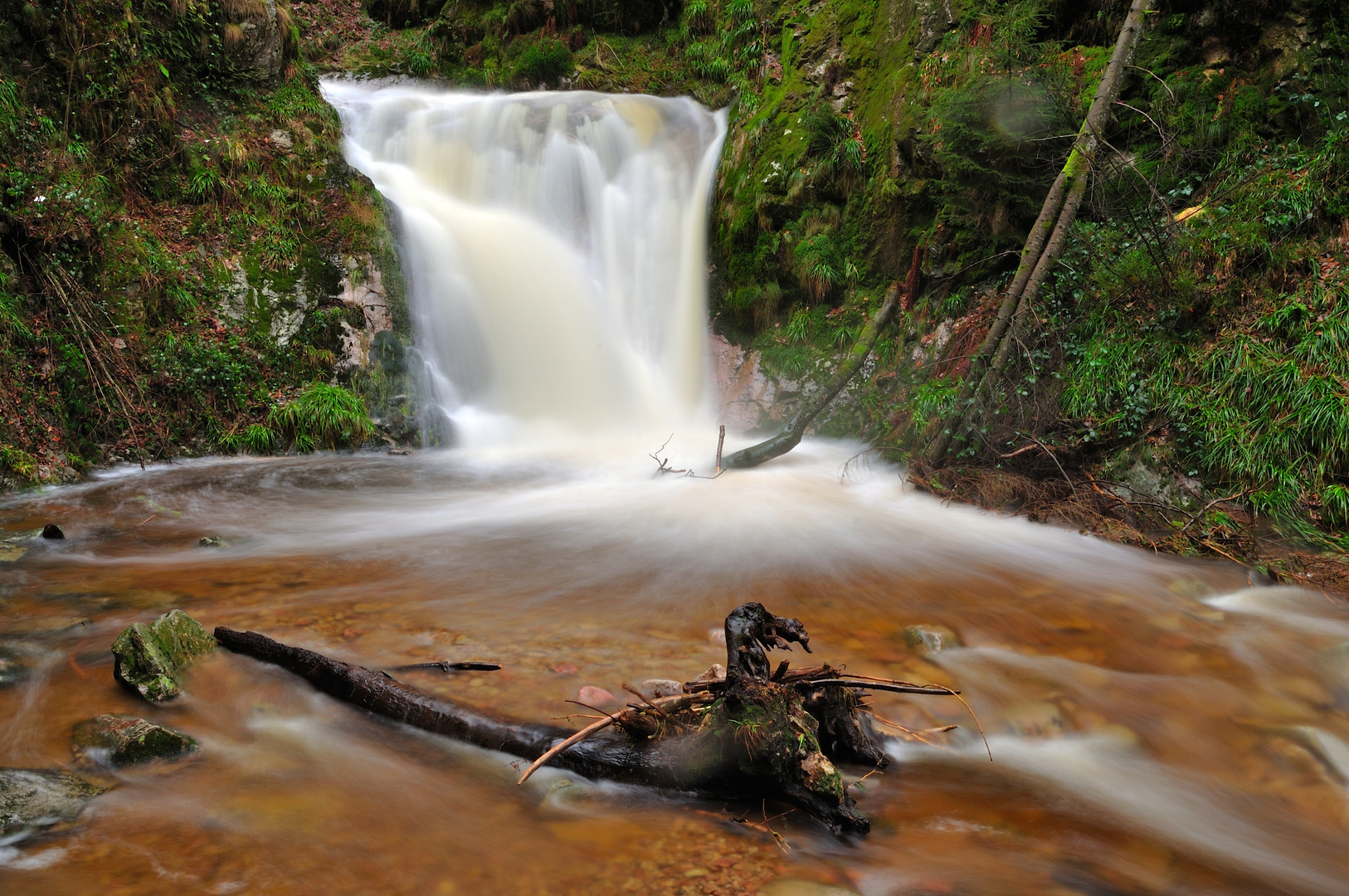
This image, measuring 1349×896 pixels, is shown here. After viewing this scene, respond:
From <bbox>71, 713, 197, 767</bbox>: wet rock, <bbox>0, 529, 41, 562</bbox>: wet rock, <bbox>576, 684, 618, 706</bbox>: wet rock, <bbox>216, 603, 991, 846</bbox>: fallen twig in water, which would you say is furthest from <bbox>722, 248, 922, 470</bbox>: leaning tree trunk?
<bbox>71, 713, 197, 767</bbox>: wet rock

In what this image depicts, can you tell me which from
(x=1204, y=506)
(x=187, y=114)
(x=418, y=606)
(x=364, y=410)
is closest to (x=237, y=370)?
(x=364, y=410)

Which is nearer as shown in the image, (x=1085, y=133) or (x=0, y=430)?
(x=1085, y=133)

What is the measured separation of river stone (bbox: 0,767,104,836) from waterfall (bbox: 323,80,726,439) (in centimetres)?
726

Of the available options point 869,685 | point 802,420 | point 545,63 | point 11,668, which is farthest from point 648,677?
point 545,63

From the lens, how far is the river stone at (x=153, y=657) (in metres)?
2.76

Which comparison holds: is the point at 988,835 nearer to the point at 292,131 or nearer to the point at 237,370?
the point at 237,370

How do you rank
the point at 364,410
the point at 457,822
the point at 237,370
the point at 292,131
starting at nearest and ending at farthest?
the point at 457,822, the point at 237,370, the point at 364,410, the point at 292,131

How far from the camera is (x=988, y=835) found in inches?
89.2

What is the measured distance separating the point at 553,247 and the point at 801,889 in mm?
10371

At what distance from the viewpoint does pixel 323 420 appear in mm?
8414

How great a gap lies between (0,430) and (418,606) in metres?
5.17

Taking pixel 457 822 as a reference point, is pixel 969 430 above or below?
above

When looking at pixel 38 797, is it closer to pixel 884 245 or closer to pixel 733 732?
pixel 733 732

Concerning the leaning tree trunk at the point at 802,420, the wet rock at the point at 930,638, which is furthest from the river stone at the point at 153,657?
the leaning tree trunk at the point at 802,420
